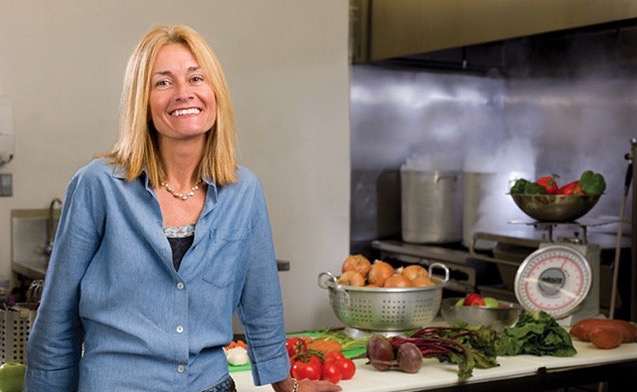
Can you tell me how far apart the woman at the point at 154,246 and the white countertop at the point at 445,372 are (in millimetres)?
562

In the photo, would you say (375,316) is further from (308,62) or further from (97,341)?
(308,62)

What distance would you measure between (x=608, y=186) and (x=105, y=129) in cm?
226

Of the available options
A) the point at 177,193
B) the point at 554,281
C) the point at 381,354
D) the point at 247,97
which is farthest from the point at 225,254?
the point at 247,97

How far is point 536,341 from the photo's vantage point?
284 cm

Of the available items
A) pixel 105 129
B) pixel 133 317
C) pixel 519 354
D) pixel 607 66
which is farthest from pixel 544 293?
pixel 105 129

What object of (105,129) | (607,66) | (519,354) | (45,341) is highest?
(607,66)

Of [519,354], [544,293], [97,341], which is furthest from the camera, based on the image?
[544,293]

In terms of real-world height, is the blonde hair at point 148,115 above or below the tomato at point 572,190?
above

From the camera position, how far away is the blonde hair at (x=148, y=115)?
1.89 metres

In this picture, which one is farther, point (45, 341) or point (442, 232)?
point (442, 232)

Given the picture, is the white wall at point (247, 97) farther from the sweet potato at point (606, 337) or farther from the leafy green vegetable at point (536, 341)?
the sweet potato at point (606, 337)

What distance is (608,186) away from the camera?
14.0 feet

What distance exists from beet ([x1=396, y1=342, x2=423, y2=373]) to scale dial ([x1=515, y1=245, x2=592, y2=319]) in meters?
0.84

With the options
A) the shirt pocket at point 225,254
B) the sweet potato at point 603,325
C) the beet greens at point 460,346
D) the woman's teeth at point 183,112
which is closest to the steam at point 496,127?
the sweet potato at point 603,325
